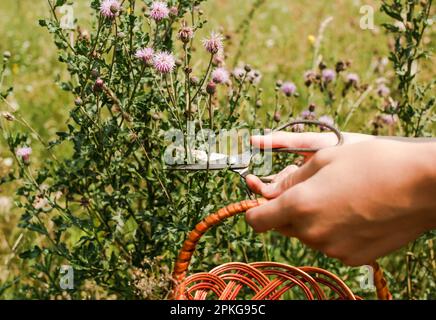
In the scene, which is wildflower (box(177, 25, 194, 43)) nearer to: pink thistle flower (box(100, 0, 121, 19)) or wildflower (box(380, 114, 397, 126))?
pink thistle flower (box(100, 0, 121, 19))

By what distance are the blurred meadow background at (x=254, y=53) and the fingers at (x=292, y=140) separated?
712mm

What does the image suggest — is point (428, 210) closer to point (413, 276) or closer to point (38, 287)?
point (413, 276)

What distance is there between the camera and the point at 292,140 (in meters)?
1.41

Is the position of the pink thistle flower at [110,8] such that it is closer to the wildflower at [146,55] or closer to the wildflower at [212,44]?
the wildflower at [146,55]

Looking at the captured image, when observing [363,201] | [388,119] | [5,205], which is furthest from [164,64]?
[5,205]

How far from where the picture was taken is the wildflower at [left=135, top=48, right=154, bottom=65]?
1426mm

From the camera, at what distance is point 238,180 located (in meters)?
1.85

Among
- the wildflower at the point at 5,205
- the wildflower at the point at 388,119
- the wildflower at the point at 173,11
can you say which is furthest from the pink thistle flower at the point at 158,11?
the wildflower at the point at 5,205

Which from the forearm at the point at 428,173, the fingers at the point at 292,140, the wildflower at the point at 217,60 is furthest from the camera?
the wildflower at the point at 217,60

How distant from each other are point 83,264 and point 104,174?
24 centimetres

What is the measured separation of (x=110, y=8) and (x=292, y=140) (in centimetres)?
49

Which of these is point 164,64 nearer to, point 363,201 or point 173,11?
point 173,11

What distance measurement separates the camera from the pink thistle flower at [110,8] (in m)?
1.43
